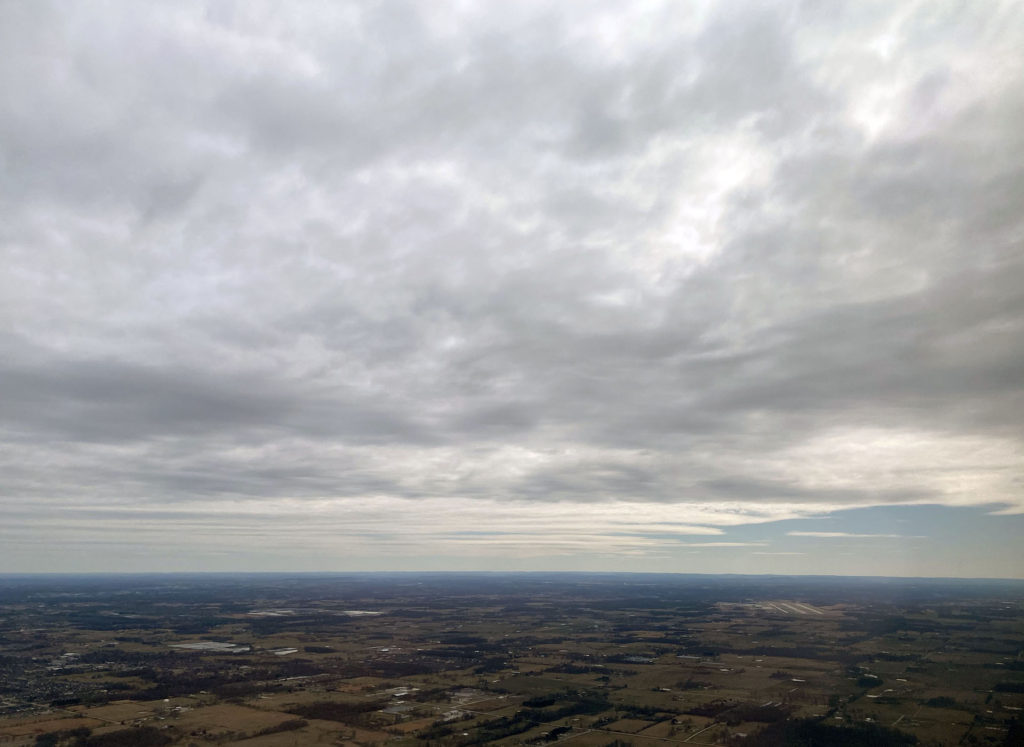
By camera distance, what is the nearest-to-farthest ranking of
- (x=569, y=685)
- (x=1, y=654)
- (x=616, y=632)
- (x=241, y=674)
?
(x=569, y=685), (x=241, y=674), (x=1, y=654), (x=616, y=632)

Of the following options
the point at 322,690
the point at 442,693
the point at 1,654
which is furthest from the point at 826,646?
the point at 1,654

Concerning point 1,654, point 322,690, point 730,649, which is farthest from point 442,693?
point 1,654

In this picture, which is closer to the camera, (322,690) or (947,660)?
(322,690)

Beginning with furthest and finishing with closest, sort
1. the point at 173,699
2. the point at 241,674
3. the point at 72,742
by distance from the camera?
1. the point at 241,674
2. the point at 173,699
3. the point at 72,742

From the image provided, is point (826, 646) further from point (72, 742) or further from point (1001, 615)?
point (72, 742)

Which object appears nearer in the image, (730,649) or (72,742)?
(72,742)

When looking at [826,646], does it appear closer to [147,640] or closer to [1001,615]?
[1001,615]

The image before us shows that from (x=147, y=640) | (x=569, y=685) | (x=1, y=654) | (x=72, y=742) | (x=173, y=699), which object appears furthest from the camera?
(x=147, y=640)

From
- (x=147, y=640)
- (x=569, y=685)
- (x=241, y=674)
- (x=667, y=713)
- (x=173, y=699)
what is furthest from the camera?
(x=147, y=640)
